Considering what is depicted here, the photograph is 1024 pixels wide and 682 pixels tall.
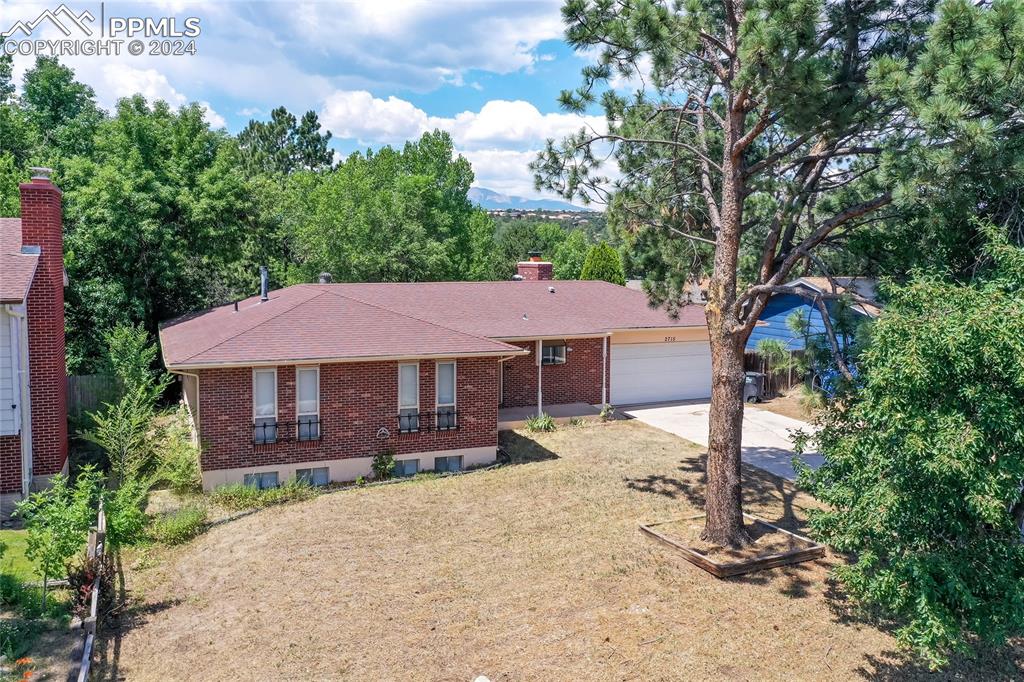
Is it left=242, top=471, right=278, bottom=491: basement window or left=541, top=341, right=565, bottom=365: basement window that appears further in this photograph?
left=541, top=341, right=565, bottom=365: basement window

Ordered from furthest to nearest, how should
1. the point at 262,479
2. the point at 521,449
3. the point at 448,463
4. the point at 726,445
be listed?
the point at 521,449, the point at 448,463, the point at 262,479, the point at 726,445

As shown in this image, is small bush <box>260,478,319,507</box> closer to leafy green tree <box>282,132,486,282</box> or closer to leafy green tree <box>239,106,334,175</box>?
leafy green tree <box>282,132,486,282</box>

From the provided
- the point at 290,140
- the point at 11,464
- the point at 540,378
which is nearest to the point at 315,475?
the point at 11,464

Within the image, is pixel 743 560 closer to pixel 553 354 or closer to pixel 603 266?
pixel 553 354

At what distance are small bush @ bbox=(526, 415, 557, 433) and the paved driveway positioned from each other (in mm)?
2915

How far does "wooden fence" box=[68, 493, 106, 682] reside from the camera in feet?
24.9

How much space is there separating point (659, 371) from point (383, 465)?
1070 centimetres

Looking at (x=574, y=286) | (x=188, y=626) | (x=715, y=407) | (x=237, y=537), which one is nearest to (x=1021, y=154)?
(x=715, y=407)

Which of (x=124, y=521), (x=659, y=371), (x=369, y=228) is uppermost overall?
(x=369, y=228)

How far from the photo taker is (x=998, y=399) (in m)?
6.09

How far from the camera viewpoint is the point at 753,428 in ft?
66.4

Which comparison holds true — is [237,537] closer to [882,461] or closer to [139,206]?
[882,461]

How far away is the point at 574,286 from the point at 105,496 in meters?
16.9

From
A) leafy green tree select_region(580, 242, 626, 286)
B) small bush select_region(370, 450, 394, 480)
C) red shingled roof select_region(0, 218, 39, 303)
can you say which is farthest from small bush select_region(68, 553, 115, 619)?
leafy green tree select_region(580, 242, 626, 286)
